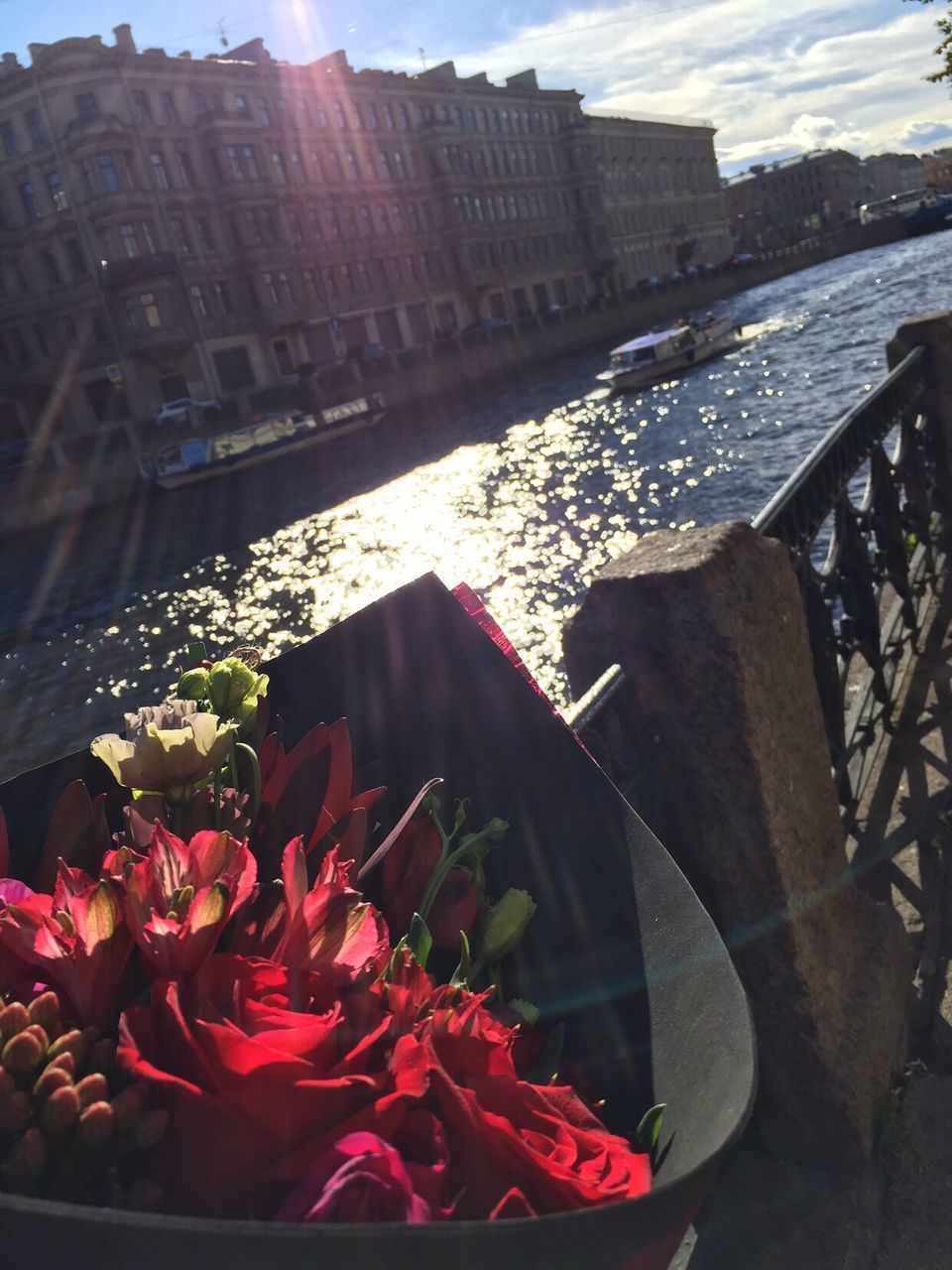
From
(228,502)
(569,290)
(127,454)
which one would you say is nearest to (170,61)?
(127,454)

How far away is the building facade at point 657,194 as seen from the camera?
79062 mm

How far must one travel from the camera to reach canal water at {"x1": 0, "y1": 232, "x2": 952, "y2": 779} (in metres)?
14.2

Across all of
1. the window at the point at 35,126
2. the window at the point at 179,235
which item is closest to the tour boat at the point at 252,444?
the window at the point at 179,235

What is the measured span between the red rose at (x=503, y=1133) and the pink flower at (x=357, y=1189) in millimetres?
55

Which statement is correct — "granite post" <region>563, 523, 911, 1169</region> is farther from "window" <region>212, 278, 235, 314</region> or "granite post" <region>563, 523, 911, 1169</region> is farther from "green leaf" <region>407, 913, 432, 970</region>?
"window" <region>212, 278, 235, 314</region>

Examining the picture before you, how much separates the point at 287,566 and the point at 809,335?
67.3 ft

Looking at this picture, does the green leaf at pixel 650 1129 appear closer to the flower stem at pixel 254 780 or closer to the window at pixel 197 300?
the flower stem at pixel 254 780

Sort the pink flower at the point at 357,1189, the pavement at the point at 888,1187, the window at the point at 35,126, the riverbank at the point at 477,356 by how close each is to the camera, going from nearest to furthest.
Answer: the pink flower at the point at 357,1189 → the pavement at the point at 888,1187 → the riverbank at the point at 477,356 → the window at the point at 35,126

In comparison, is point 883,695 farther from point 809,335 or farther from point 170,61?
point 170,61

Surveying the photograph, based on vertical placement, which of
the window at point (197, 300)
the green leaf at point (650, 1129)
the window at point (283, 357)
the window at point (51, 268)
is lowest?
the green leaf at point (650, 1129)

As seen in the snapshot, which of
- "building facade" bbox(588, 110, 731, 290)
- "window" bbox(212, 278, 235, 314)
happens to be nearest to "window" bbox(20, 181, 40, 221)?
"window" bbox(212, 278, 235, 314)

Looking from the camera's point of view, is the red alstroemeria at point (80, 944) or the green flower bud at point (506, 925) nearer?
the red alstroemeria at point (80, 944)

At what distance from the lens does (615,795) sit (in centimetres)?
99

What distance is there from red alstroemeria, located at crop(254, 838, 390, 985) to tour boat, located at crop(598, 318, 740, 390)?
31642mm
